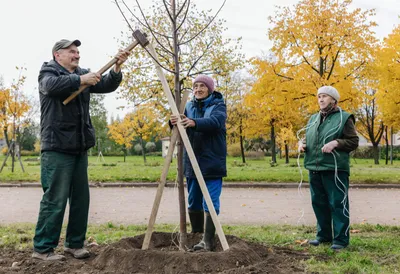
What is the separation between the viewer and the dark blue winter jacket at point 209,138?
4.66m

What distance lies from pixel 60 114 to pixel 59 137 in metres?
0.24

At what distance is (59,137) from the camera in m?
4.58

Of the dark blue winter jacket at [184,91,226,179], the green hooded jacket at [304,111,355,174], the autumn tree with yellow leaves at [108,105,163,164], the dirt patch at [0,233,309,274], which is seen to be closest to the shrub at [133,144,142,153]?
the autumn tree with yellow leaves at [108,105,163,164]

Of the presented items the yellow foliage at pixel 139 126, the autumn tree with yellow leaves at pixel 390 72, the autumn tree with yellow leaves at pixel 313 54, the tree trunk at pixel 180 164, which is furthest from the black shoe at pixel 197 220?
the autumn tree with yellow leaves at pixel 390 72

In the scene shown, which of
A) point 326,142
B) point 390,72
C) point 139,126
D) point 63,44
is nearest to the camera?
point 63,44

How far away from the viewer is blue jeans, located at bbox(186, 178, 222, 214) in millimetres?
4773

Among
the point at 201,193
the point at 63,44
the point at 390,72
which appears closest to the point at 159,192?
the point at 201,193

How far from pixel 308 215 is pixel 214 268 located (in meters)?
4.76

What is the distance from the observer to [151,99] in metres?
19.1

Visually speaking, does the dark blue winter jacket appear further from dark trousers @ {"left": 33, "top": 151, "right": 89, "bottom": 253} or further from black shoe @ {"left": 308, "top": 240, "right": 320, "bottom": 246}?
black shoe @ {"left": 308, "top": 240, "right": 320, "bottom": 246}

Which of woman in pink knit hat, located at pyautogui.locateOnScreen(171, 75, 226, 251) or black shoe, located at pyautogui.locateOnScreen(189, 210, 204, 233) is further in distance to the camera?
black shoe, located at pyautogui.locateOnScreen(189, 210, 204, 233)

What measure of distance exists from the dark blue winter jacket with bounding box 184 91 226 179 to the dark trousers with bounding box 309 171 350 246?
1.42 meters

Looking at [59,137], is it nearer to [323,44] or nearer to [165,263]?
[165,263]

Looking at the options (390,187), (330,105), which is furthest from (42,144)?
(390,187)
